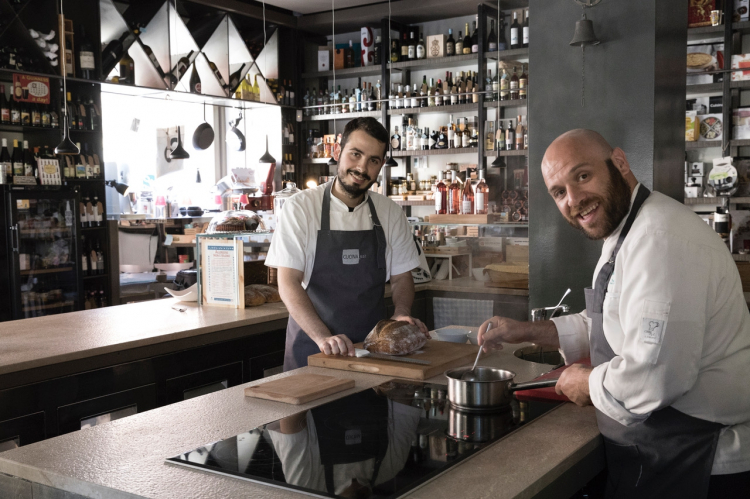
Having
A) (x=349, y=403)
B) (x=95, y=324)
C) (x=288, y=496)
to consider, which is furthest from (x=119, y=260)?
(x=288, y=496)

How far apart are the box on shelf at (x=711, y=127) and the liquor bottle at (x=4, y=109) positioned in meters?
6.11

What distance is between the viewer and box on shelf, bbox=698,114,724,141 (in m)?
6.46

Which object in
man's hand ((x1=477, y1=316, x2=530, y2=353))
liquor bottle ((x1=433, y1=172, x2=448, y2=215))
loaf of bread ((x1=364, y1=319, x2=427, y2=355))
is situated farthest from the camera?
liquor bottle ((x1=433, y1=172, x2=448, y2=215))

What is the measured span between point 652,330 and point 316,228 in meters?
1.71

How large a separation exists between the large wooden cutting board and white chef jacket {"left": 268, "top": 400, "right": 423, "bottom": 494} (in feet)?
1.44

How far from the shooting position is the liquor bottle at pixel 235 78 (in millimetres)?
8446

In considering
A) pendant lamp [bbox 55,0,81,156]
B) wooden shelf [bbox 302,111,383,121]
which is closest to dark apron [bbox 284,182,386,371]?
pendant lamp [bbox 55,0,81,156]

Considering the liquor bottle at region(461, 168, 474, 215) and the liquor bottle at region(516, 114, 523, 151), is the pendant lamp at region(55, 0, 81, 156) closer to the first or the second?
the liquor bottle at region(461, 168, 474, 215)

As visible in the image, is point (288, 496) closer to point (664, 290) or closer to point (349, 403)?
point (349, 403)

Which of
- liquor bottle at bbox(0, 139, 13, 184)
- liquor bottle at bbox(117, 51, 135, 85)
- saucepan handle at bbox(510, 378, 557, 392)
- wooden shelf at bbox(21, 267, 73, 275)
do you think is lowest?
wooden shelf at bbox(21, 267, 73, 275)

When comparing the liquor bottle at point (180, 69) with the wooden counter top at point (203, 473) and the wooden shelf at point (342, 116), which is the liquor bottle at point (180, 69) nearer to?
the wooden shelf at point (342, 116)

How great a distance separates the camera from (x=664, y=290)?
1459mm

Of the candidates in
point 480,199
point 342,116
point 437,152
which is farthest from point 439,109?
point 480,199

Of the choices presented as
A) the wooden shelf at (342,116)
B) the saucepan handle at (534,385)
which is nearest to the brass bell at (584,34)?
the saucepan handle at (534,385)
